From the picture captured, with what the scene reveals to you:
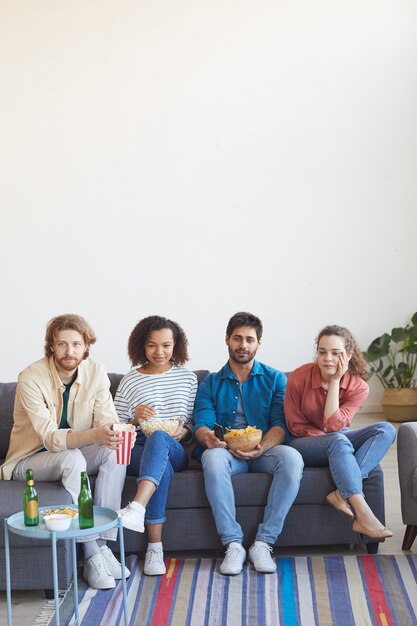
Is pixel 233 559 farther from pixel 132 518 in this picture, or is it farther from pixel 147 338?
pixel 147 338

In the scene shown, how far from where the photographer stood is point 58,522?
2.55 m

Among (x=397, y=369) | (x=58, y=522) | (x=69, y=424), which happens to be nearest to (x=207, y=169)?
(x=397, y=369)

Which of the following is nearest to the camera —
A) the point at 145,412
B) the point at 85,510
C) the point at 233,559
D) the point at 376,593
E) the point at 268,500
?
the point at 85,510

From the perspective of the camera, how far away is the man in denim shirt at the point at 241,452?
3.30 meters

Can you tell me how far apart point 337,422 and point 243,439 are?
16.1 inches

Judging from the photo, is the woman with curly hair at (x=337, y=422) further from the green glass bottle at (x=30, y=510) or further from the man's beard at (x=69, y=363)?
the green glass bottle at (x=30, y=510)

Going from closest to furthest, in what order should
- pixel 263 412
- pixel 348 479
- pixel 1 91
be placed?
1. pixel 348 479
2. pixel 263 412
3. pixel 1 91

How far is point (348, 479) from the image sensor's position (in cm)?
331

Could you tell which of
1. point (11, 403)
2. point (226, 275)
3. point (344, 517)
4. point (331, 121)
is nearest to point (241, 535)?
point (344, 517)

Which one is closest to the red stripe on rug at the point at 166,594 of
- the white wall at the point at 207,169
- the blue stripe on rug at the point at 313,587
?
the blue stripe on rug at the point at 313,587

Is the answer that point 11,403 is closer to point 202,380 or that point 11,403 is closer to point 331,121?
point 202,380

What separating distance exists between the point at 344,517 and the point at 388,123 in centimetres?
428

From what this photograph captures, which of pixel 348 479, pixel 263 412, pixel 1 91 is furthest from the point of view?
pixel 1 91

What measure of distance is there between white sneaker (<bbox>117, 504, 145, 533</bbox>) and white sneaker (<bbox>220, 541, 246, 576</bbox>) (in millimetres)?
343
